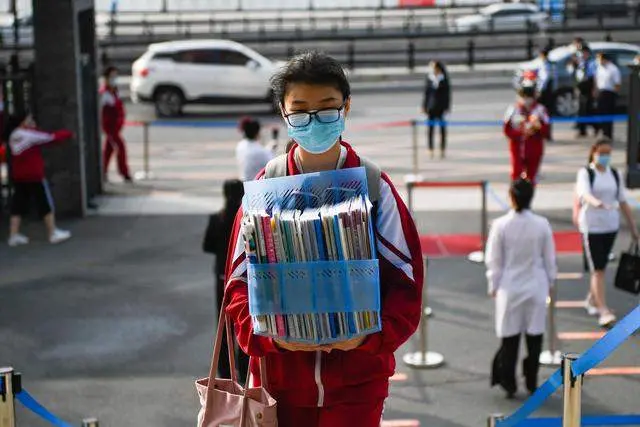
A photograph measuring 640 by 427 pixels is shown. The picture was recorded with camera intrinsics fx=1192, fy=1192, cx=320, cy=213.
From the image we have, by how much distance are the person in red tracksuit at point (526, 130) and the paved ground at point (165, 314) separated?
774 millimetres

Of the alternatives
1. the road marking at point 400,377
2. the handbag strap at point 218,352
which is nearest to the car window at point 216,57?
the road marking at point 400,377

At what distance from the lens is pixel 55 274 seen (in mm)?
12977

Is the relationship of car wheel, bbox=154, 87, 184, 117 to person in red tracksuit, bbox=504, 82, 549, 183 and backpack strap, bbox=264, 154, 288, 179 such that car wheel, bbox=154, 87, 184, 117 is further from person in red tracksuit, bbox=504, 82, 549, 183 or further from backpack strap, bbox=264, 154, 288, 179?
backpack strap, bbox=264, 154, 288, 179

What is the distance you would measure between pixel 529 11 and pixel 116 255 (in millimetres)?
26713

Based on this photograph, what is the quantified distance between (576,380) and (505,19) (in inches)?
1342

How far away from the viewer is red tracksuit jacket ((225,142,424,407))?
3873mm

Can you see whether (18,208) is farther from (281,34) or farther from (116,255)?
(281,34)

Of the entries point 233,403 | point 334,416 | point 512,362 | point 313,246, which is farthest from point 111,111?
point 313,246

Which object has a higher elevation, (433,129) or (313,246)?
(313,246)

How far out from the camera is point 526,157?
15703 millimetres

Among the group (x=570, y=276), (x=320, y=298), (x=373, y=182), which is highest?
(x=373, y=182)

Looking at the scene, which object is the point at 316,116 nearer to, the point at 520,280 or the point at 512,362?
the point at 520,280

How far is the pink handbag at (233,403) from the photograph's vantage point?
12.8 feet

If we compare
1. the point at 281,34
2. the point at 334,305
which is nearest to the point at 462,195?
the point at 334,305
